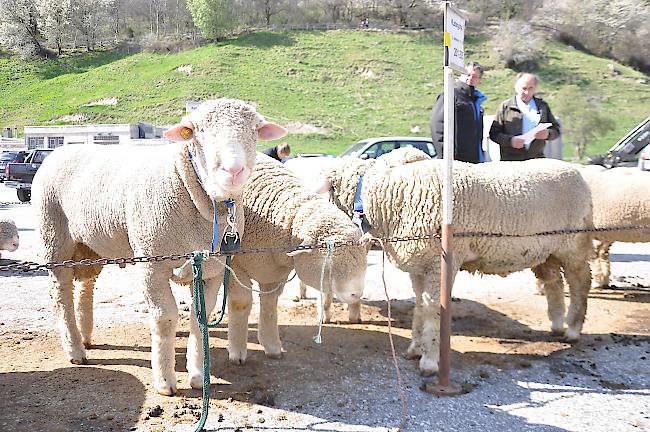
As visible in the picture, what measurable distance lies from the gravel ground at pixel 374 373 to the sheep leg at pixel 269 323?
98mm

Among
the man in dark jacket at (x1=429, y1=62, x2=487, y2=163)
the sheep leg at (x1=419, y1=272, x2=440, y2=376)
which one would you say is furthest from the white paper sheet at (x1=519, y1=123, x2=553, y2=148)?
the sheep leg at (x1=419, y1=272, x2=440, y2=376)

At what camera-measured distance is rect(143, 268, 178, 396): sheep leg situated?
3.80 m

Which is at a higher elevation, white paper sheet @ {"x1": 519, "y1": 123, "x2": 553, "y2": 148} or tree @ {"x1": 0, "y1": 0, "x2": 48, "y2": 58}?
tree @ {"x1": 0, "y1": 0, "x2": 48, "y2": 58}

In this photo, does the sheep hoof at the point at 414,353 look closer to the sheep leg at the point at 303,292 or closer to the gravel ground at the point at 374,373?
the gravel ground at the point at 374,373

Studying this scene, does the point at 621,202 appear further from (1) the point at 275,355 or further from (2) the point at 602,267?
(1) the point at 275,355

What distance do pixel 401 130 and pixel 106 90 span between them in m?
31.9

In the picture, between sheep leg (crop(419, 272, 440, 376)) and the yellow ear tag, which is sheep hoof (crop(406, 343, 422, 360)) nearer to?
sheep leg (crop(419, 272, 440, 376))

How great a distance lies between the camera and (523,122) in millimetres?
6184

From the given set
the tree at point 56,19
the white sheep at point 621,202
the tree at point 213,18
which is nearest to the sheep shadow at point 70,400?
the white sheep at point 621,202

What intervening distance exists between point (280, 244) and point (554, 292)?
2.76 metres

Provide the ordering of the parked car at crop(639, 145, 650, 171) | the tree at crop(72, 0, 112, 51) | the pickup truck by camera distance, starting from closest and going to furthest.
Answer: the parked car at crop(639, 145, 650, 171), the pickup truck, the tree at crop(72, 0, 112, 51)

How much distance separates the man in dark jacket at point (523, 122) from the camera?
19.8 ft

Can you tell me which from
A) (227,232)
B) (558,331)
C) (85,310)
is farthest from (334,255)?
(558,331)

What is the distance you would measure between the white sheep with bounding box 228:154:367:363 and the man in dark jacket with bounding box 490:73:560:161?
2710 millimetres
